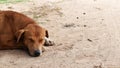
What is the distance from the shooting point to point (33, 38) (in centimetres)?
641

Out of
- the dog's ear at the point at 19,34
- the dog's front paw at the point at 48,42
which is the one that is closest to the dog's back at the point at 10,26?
the dog's ear at the point at 19,34

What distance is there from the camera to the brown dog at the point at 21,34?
21.1 ft

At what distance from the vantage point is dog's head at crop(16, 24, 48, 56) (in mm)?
6371

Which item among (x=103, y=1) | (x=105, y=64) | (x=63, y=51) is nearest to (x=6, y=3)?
(x=103, y=1)

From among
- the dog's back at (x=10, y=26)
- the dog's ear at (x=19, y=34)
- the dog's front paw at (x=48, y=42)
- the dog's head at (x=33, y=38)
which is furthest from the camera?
the dog's front paw at (x=48, y=42)

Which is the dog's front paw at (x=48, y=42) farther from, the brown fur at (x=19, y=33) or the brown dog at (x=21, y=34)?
the brown fur at (x=19, y=33)

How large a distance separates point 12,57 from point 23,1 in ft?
15.6

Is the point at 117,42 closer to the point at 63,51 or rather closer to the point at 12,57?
the point at 63,51

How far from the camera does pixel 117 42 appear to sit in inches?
277

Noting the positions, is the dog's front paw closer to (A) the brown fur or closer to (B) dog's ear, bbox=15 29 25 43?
(A) the brown fur

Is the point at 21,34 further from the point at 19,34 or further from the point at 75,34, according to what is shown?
the point at 75,34

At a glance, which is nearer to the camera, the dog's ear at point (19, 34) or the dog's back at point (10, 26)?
the dog's ear at point (19, 34)

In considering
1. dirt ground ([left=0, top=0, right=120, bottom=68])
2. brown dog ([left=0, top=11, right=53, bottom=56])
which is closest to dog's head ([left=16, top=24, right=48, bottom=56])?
brown dog ([left=0, top=11, right=53, bottom=56])

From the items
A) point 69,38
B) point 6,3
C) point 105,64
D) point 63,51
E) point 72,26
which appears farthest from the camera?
point 6,3
